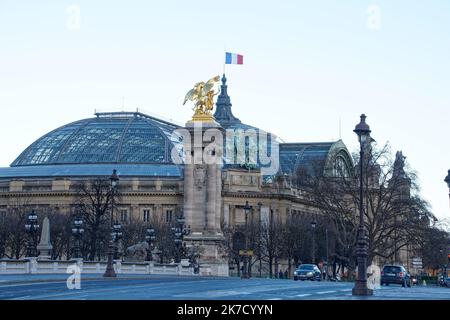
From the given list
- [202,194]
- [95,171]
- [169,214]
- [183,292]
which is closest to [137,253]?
[202,194]

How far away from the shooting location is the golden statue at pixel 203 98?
109 m

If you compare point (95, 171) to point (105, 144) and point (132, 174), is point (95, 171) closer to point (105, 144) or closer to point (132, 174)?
point (132, 174)

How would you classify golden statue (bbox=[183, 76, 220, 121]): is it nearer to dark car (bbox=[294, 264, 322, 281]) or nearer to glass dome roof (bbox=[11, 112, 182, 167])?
dark car (bbox=[294, 264, 322, 281])

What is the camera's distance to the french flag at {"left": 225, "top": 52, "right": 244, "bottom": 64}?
121094 millimetres

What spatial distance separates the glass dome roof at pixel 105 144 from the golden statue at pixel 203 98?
61.3m

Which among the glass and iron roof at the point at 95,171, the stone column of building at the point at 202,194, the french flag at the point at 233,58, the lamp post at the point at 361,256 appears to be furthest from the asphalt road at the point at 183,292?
the glass and iron roof at the point at 95,171

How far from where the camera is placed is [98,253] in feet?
350

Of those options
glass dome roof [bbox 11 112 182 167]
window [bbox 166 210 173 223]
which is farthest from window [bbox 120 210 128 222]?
glass dome roof [bbox 11 112 182 167]

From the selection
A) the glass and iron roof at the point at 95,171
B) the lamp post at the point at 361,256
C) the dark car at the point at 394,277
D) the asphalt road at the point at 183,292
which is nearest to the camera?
the asphalt road at the point at 183,292

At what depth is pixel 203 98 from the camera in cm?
10975

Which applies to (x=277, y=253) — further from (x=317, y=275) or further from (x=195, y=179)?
(x=317, y=275)

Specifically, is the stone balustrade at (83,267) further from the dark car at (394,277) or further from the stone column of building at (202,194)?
the stone column of building at (202,194)
